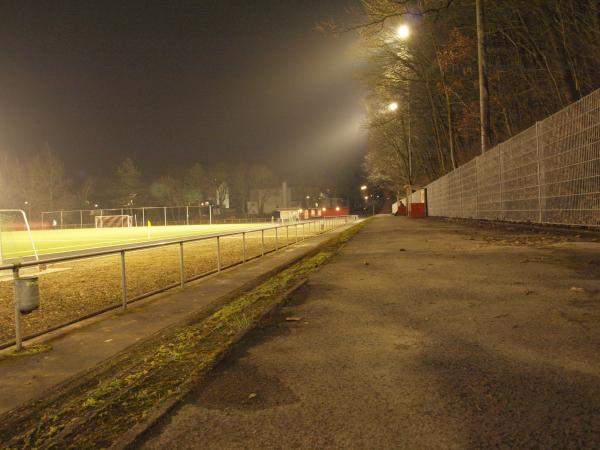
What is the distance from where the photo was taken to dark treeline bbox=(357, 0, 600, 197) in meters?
13.6

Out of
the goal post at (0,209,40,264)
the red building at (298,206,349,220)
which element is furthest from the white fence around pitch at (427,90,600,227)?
the red building at (298,206,349,220)

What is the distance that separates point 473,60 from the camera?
2400 centimetres

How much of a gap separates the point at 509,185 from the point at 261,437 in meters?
14.2

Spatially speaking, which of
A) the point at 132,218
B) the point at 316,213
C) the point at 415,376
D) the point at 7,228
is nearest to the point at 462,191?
the point at 415,376

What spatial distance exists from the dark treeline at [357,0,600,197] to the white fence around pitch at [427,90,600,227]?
319 cm

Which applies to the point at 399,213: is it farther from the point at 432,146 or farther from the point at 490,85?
the point at 490,85

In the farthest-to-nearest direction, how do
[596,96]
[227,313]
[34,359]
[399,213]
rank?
[399,213] < [596,96] < [227,313] < [34,359]

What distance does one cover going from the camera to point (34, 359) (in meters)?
4.44

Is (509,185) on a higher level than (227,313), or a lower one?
higher

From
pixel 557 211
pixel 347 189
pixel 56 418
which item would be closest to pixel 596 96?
pixel 557 211

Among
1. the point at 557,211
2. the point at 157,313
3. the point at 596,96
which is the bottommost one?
the point at 157,313

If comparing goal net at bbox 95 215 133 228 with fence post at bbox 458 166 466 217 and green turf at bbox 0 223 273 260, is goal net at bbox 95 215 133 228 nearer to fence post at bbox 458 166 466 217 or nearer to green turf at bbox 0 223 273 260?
green turf at bbox 0 223 273 260

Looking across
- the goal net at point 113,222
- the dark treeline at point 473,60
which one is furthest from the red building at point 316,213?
the dark treeline at point 473,60

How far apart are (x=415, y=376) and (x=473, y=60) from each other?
24852mm
